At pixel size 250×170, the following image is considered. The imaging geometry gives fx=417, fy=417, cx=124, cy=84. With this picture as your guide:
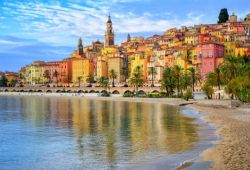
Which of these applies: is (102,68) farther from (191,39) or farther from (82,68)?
(191,39)

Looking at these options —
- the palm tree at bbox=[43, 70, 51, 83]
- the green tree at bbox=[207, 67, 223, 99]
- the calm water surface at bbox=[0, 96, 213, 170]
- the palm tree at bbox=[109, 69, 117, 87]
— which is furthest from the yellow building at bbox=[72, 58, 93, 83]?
the calm water surface at bbox=[0, 96, 213, 170]

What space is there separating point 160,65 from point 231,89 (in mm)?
75316

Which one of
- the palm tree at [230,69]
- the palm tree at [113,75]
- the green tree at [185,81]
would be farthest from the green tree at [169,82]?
the palm tree at [113,75]

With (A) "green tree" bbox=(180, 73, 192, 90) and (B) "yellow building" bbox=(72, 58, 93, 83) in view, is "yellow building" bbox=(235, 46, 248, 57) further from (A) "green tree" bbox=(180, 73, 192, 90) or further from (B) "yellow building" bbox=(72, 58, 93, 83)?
(B) "yellow building" bbox=(72, 58, 93, 83)

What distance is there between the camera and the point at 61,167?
18.6 metres

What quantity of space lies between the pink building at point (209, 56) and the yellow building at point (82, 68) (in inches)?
2610

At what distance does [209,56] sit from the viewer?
380 feet

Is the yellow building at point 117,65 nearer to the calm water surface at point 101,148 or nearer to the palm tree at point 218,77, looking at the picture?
the palm tree at point 218,77

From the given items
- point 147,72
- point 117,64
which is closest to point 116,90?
point 147,72

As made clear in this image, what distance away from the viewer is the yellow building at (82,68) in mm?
173038

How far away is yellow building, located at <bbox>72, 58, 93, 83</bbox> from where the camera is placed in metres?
173

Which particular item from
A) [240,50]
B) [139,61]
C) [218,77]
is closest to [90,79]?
[139,61]

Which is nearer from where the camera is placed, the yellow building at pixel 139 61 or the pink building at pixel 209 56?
the pink building at pixel 209 56

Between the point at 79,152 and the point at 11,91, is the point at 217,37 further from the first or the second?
the point at 79,152
